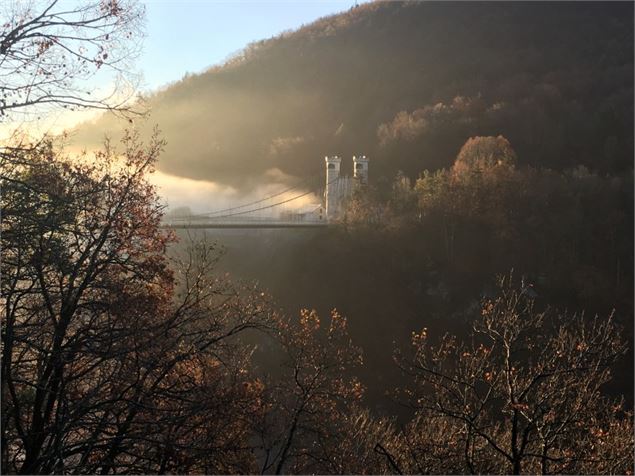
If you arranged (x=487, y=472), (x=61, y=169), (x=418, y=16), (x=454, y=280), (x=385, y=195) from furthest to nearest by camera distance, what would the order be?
(x=418, y=16) < (x=385, y=195) < (x=454, y=280) < (x=487, y=472) < (x=61, y=169)

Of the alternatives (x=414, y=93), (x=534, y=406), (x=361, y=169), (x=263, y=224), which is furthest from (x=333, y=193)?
(x=534, y=406)

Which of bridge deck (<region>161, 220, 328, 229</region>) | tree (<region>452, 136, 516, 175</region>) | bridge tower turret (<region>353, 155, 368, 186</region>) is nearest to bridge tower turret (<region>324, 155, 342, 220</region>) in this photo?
bridge tower turret (<region>353, 155, 368, 186</region>)

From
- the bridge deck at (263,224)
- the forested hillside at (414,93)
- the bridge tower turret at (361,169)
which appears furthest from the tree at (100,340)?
the bridge tower turret at (361,169)

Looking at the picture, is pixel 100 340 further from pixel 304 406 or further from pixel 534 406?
pixel 534 406

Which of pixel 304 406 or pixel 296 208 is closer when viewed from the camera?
pixel 304 406

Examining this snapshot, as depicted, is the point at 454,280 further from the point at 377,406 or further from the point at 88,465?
the point at 88,465

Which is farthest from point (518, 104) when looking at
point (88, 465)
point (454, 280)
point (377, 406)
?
point (88, 465)
